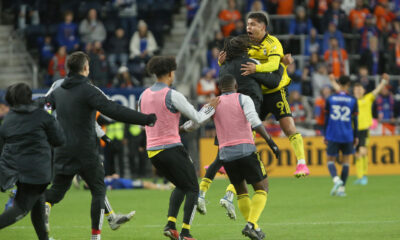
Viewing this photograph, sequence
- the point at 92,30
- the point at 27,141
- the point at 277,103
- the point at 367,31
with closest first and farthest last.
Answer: the point at 27,141, the point at 277,103, the point at 92,30, the point at 367,31

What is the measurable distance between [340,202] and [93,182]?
6845mm

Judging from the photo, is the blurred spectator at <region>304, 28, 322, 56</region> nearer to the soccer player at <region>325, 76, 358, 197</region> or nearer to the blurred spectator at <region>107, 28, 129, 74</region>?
the blurred spectator at <region>107, 28, 129, 74</region>

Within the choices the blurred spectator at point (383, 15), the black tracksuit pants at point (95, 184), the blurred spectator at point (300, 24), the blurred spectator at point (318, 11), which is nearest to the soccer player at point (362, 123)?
the blurred spectator at point (300, 24)

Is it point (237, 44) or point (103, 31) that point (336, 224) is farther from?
point (103, 31)

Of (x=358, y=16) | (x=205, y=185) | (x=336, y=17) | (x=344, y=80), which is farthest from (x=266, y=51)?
(x=358, y=16)

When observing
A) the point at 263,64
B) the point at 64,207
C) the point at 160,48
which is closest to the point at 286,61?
the point at 263,64

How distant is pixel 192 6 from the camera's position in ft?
88.1

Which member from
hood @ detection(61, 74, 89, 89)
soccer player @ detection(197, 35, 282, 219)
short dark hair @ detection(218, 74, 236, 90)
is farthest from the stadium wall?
hood @ detection(61, 74, 89, 89)

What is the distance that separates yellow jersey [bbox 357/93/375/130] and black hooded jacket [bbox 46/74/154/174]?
11089 millimetres

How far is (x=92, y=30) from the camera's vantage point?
83.7 ft

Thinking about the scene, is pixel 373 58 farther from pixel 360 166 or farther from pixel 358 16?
pixel 360 166

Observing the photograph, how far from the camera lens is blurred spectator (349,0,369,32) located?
26688 millimetres

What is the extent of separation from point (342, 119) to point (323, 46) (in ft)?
29.6

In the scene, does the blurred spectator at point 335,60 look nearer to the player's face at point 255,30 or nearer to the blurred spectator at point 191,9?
the blurred spectator at point 191,9
